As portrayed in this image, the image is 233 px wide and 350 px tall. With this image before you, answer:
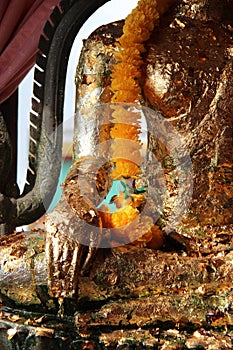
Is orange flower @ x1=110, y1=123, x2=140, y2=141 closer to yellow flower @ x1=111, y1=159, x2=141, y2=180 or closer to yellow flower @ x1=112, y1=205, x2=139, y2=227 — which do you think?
yellow flower @ x1=111, y1=159, x2=141, y2=180

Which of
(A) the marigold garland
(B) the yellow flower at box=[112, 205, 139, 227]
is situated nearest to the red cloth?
(A) the marigold garland

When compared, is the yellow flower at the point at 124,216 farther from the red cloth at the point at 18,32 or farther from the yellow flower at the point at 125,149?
the red cloth at the point at 18,32

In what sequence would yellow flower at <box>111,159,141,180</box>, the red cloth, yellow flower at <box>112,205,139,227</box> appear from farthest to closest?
the red cloth < yellow flower at <box>111,159,141,180</box> < yellow flower at <box>112,205,139,227</box>

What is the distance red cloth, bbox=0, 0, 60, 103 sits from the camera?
2.36m

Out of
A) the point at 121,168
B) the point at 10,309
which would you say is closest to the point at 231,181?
the point at 121,168

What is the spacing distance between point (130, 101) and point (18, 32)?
676 millimetres

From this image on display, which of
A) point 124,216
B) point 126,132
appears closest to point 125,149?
point 126,132

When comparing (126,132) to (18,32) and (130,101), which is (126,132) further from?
(18,32)

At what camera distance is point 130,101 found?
1861mm

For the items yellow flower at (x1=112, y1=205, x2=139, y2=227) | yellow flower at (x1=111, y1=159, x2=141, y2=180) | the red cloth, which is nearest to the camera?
yellow flower at (x1=112, y1=205, x2=139, y2=227)

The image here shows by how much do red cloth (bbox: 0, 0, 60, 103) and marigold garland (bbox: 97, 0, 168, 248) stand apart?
56 centimetres

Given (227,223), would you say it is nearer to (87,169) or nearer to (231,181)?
(231,181)

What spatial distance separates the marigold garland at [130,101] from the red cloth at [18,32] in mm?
561

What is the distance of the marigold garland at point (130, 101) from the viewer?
185cm
